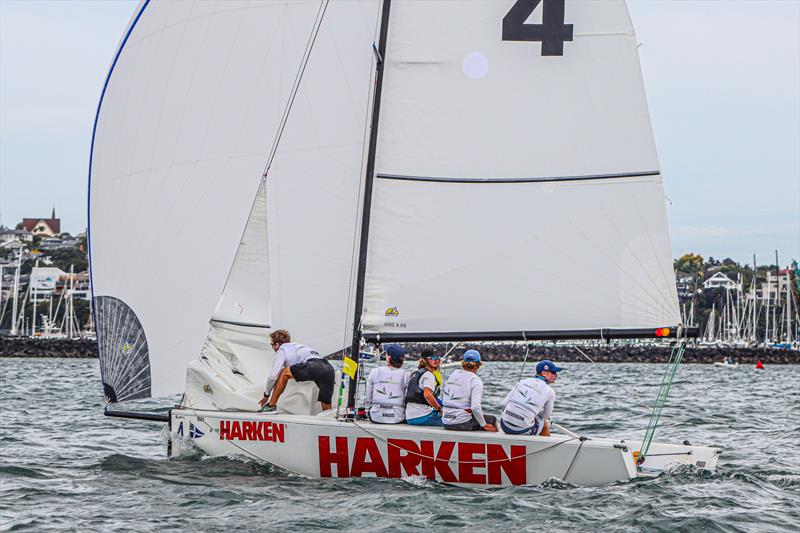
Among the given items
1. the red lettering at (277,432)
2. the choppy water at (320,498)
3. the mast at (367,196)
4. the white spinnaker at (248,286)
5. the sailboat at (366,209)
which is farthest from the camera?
the white spinnaker at (248,286)

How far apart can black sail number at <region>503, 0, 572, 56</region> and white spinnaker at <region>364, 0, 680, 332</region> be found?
6 centimetres

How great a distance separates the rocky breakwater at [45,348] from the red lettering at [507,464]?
55.3 meters

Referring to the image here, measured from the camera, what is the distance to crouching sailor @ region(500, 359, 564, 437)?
915cm

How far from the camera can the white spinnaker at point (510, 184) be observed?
32.8 ft

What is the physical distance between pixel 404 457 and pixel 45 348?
188 ft

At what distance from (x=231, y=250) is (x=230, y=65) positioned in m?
2.02

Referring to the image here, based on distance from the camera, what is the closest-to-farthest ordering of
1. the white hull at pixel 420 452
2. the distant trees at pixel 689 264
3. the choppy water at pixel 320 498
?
1. the choppy water at pixel 320 498
2. the white hull at pixel 420 452
3. the distant trees at pixel 689 264

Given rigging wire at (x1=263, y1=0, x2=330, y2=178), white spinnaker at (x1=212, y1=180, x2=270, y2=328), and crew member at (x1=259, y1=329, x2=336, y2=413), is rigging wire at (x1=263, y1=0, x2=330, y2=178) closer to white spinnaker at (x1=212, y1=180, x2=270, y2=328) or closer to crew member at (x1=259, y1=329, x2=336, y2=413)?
white spinnaker at (x1=212, y1=180, x2=270, y2=328)

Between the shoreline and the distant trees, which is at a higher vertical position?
the distant trees

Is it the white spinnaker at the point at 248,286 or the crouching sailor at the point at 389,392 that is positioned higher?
the white spinnaker at the point at 248,286

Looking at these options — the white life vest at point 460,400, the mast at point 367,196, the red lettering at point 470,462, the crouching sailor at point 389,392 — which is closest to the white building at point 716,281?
the mast at point 367,196

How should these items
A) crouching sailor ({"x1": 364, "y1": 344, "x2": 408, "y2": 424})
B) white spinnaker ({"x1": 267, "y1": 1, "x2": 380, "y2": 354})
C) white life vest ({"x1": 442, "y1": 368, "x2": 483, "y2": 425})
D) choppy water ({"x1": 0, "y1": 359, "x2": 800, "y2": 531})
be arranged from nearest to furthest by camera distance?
choppy water ({"x1": 0, "y1": 359, "x2": 800, "y2": 531}) → white life vest ({"x1": 442, "y1": 368, "x2": 483, "y2": 425}) → crouching sailor ({"x1": 364, "y1": 344, "x2": 408, "y2": 424}) → white spinnaker ({"x1": 267, "y1": 1, "x2": 380, "y2": 354})

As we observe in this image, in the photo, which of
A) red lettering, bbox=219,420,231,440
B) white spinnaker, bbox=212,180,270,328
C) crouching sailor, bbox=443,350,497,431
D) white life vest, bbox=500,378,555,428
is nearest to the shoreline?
white spinnaker, bbox=212,180,270,328

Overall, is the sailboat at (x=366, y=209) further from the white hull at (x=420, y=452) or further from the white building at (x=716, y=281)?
the white building at (x=716, y=281)
